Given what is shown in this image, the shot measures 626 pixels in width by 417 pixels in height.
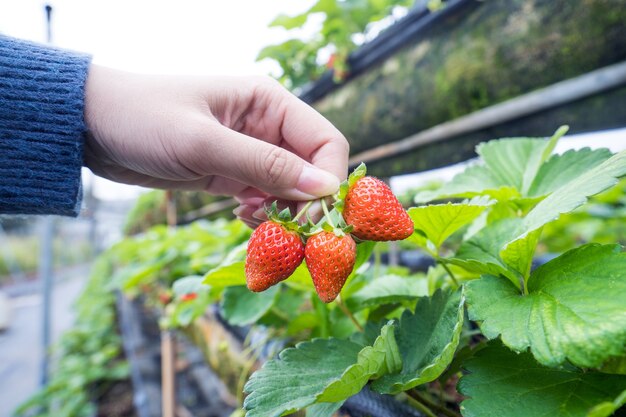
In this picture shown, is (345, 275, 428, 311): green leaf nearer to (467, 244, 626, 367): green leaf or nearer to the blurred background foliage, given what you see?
(467, 244, 626, 367): green leaf

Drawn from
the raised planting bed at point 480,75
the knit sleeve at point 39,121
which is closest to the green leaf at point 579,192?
the knit sleeve at point 39,121

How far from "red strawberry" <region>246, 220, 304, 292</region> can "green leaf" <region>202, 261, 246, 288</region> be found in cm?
5

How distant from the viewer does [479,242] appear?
A: 536mm

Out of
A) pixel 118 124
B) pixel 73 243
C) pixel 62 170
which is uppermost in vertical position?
pixel 118 124

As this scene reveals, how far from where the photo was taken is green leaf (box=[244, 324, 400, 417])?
0.36 meters

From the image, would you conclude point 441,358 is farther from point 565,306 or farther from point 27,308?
point 27,308

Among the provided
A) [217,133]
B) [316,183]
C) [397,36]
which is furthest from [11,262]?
[316,183]

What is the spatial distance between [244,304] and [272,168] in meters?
0.30

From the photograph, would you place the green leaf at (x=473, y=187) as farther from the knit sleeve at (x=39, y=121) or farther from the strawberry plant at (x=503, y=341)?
the knit sleeve at (x=39, y=121)

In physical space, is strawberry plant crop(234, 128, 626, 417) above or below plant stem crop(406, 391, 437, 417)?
above

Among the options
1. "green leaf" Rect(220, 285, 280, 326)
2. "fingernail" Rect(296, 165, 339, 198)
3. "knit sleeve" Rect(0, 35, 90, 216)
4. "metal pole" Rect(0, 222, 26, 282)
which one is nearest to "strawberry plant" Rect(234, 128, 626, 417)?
"fingernail" Rect(296, 165, 339, 198)

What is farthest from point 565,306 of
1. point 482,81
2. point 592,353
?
point 482,81

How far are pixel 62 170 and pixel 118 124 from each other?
18 cm

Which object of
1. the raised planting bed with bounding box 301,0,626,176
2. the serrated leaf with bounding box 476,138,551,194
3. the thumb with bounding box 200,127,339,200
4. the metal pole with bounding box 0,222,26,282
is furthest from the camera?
the metal pole with bounding box 0,222,26,282
